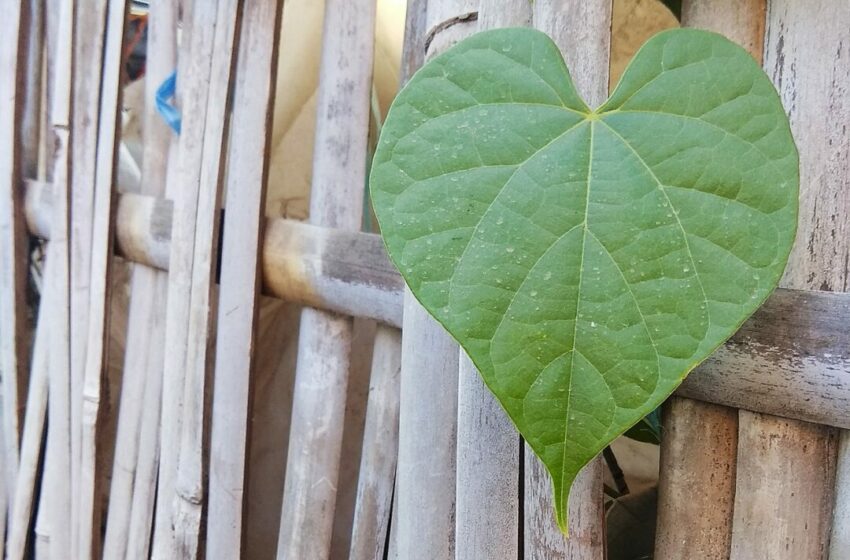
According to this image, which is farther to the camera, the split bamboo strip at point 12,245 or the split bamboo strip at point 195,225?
the split bamboo strip at point 12,245

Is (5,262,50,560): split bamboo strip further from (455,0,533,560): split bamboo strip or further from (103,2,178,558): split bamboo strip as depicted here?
(455,0,533,560): split bamboo strip

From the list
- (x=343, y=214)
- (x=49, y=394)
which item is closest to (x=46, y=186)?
(x=49, y=394)

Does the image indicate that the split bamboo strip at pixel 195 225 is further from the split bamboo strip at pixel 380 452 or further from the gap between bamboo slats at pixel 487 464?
the gap between bamboo slats at pixel 487 464

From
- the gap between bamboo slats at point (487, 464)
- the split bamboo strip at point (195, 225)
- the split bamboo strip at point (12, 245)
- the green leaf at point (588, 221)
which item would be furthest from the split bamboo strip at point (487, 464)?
the split bamboo strip at point (12, 245)

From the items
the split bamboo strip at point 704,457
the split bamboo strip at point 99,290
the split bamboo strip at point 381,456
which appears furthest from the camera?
the split bamboo strip at point 99,290

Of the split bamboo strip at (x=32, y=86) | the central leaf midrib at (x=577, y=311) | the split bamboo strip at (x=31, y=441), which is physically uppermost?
the split bamboo strip at (x=32, y=86)

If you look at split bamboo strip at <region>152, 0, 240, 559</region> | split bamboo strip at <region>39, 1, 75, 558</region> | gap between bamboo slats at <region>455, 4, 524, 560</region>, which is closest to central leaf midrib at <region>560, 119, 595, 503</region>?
gap between bamboo slats at <region>455, 4, 524, 560</region>

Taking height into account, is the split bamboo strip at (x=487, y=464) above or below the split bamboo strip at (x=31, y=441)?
above

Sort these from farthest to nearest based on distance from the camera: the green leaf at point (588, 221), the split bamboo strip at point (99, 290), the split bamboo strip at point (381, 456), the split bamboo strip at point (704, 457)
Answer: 1. the split bamboo strip at point (99, 290)
2. the split bamboo strip at point (381, 456)
3. the split bamboo strip at point (704, 457)
4. the green leaf at point (588, 221)
